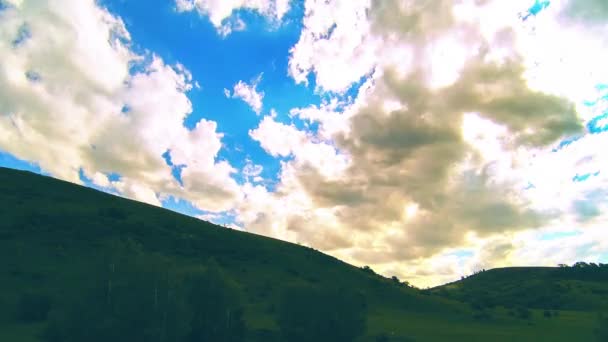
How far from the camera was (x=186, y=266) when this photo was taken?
290 ft

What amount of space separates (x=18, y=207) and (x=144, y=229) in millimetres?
26815

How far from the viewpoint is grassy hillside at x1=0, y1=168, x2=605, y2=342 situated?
63.8m

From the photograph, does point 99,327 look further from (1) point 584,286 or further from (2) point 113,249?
(1) point 584,286

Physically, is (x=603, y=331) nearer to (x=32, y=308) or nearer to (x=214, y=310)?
(x=214, y=310)

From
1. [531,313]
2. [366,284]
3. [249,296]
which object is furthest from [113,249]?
[531,313]

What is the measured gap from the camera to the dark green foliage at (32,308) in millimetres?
56375

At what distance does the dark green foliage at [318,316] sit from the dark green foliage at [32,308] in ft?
102

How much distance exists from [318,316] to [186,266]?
3804cm

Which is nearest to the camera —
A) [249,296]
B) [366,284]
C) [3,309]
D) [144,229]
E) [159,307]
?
[159,307]

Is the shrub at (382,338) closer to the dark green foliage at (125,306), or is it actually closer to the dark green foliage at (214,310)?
the dark green foliage at (214,310)

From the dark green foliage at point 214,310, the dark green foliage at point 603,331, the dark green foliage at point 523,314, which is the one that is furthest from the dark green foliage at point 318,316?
the dark green foliage at point 523,314

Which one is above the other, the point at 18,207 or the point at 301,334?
the point at 18,207

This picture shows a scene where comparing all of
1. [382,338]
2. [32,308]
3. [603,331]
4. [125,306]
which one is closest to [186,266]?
[32,308]

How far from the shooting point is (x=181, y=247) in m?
102
